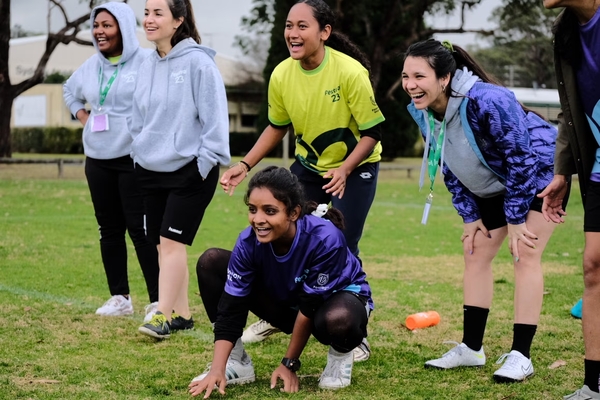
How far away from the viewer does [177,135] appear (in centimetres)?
577

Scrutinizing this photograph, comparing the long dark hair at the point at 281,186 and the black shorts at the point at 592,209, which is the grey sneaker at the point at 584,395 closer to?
the black shorts at the point at 592,209

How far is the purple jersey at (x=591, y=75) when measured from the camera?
13.2 ft

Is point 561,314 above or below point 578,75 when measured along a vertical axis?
below

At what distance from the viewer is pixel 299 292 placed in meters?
4.46

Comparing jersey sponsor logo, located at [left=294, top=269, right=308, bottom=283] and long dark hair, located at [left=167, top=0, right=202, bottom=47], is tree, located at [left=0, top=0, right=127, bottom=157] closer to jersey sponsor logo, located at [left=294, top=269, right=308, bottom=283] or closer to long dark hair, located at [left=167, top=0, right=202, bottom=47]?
long dark hair, located at [left=167, top=0, right=202, bottom=47]

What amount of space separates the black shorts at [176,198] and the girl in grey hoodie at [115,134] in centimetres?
48

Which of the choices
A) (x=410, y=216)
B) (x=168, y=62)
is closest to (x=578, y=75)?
(x=168, y=62)

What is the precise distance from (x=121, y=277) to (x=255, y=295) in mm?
2328

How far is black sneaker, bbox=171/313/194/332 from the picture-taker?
5969 mm

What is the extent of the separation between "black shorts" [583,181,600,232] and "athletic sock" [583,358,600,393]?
2.06 ft

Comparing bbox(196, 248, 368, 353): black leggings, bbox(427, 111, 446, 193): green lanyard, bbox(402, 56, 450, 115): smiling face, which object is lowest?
bbox(196, 248, 368, 353): black leggings

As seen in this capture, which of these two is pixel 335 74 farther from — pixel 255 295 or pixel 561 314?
pixel 561 314

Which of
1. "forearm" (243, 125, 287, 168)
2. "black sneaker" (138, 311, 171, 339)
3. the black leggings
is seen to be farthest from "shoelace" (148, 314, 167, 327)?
"forearm" (243, 125, 287, 168)

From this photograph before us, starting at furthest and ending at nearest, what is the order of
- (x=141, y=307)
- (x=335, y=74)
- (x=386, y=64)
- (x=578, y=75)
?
1. (x=386, y=64)
2. (x=141, y=307)
3. (x=335, y=74)
4. (x=578, y=75)
